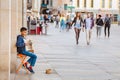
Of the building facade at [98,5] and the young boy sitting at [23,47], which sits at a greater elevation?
the building facade at [98,5]

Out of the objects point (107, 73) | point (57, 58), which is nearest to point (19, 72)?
point (107, 73)

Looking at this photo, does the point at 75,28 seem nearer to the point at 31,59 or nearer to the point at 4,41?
the point at 31,59

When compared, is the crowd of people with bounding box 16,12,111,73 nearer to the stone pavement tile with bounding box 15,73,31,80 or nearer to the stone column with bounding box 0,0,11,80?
the stone pavement tile with bounding box 15,73,31,80

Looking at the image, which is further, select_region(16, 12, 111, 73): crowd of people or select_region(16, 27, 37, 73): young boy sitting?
select_region(16, 12, 111, 73): crowd of people

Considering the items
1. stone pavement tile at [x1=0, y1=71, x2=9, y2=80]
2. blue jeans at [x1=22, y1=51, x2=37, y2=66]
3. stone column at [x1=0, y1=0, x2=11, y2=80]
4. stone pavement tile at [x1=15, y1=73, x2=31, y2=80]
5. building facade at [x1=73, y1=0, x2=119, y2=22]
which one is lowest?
stone pavement tile at [x1=15, y1=73, x2=31, y2=80]

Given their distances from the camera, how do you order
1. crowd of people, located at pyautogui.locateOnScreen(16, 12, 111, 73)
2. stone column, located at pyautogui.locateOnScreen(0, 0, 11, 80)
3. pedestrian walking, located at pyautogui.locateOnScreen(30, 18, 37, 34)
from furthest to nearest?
pedestrian walking, located at pyautogui.locateOnScreen(30, 18, 37, 34) → crowd of people, located at pyautogui.locateOnScreen(16, 12, 111, 73) → stone column, located at pyautogui.locateOnScreen(0, 0, 11, 80)

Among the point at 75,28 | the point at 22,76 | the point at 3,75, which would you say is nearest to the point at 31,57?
the point at 22,76

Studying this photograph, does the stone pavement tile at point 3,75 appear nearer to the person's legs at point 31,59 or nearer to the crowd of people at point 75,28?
the crowd of people at point 75,28

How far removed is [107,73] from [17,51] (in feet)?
9.60

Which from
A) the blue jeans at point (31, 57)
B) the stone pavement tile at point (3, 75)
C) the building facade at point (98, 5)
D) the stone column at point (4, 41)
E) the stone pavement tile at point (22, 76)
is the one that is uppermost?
the building facade at point (98, 5)

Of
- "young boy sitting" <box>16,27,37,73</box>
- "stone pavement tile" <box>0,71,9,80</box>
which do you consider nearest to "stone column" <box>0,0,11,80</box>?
"stone pavement tile" <box>0,71,9,80</box>

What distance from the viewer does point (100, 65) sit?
62.5 ft

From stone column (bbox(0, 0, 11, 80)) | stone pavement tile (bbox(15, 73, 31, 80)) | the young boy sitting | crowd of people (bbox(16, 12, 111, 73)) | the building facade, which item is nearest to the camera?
stone column (bbox(0, 0, 11, 80))

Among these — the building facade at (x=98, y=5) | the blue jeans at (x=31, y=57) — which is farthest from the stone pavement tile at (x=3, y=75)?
the building facade at (x=98, y=5)
